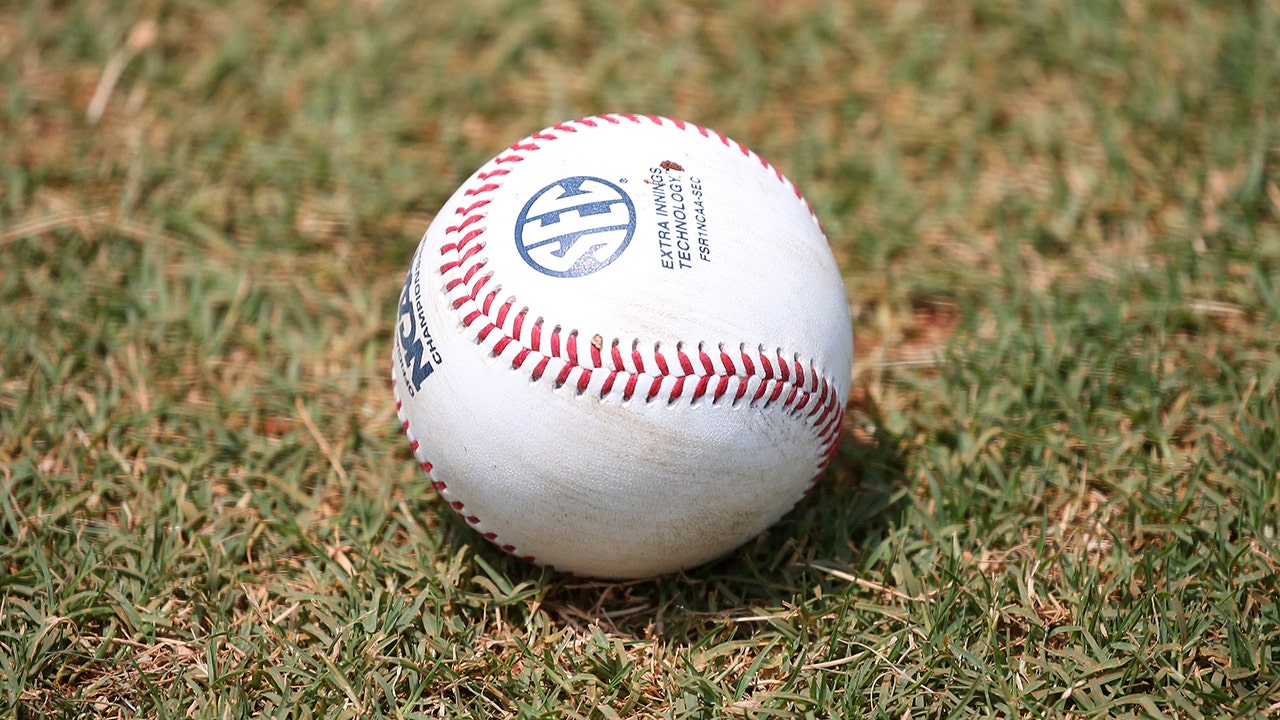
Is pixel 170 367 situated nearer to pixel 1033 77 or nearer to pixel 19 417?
pixel 19 417

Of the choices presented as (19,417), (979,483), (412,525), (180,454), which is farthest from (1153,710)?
(19,417)

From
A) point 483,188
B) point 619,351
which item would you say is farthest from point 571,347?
point 483,188

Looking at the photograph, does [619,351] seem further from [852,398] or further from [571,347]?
[852,398]

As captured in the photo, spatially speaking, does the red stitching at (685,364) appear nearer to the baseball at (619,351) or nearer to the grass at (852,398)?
the baseball at (619,351)

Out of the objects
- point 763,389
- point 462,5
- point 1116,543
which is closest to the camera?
point 763,389

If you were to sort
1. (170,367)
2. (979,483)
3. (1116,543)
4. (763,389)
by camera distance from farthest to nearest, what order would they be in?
(170,367) < (979,483) < (1116,543) < (763,389)

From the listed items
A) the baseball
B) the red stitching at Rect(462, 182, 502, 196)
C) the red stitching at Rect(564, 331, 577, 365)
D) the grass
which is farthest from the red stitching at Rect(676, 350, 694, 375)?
the grass

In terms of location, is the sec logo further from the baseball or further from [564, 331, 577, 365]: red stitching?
[564, 331, 577, 365]: red stitching
